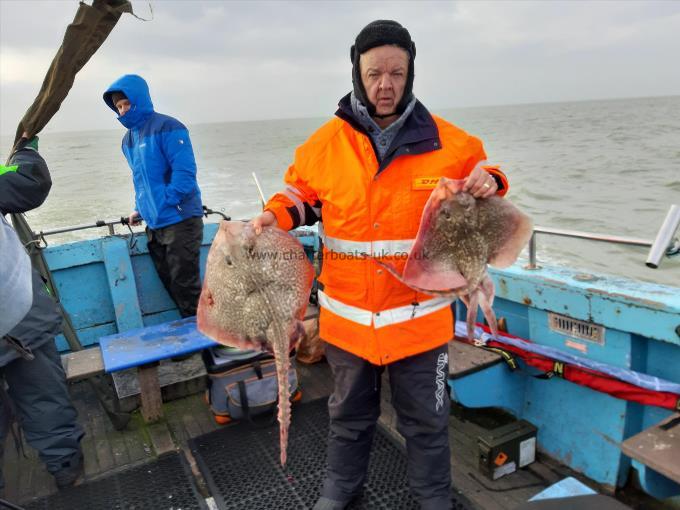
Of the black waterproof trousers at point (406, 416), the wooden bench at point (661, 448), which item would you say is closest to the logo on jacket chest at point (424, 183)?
the black waterproof trousers at point (406, 416)

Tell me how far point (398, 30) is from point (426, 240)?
3.16ft

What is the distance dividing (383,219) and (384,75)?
2.11 ft

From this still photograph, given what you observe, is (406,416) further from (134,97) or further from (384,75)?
(134,97)

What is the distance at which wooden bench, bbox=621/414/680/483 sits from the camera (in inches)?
86.6

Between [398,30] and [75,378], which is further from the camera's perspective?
[75,378]

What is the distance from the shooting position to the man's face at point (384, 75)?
2.12 m

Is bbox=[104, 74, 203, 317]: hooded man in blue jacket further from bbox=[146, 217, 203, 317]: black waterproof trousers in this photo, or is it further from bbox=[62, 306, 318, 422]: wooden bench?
bbox=[62, 306, 318, 422]: wooden bench

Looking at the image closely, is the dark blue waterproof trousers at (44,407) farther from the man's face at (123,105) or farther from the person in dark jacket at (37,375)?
the man's face at (123,105)

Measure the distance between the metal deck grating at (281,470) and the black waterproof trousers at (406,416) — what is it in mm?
379

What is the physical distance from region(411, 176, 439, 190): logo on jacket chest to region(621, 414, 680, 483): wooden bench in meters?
1.64

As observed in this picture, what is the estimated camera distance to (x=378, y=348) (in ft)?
7.36

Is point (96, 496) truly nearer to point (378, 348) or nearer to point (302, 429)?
point (302, 429)

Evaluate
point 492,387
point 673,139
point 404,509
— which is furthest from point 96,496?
point 673,139

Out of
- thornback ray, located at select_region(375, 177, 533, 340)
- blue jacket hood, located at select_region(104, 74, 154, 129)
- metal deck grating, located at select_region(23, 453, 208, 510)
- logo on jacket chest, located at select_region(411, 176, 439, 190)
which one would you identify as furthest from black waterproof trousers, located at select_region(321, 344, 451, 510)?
blue jacket hood, located at select_region(104, 74, 154, 129)
